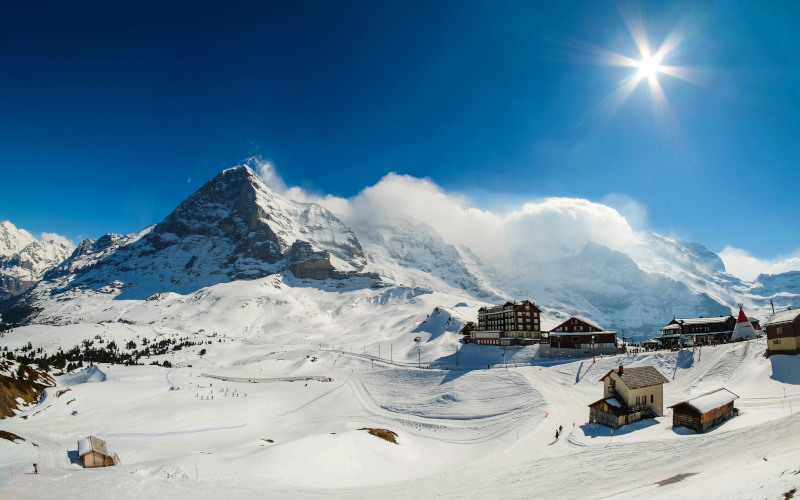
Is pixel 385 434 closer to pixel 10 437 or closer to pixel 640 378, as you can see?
pixel 640 378

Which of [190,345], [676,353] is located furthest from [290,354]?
[676,353]

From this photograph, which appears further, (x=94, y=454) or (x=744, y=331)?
(x=744, y=331)

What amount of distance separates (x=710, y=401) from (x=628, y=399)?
770cm

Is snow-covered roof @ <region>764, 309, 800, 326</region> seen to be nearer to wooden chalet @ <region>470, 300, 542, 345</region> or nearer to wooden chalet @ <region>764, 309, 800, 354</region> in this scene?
wooden chalet @ <region>764, 309, 800, 354</region>

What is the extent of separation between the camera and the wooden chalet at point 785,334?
168 feet

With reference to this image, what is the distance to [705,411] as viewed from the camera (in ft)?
118

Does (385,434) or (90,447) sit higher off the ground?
(90,447)

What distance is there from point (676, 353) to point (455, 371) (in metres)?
36.0

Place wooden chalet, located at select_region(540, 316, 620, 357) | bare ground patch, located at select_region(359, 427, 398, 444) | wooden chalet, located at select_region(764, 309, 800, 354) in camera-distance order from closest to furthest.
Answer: bare ground patch, located at select_region(359, 427, 398, 444) < wooden chalet, located at select_region(764, 309, 800, 354) < wooden chalet, located at select_region(540, 316, 620, 357)

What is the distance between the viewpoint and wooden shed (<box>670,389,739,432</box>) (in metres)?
36.4

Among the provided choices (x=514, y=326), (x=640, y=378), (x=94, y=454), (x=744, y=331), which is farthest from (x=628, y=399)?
(x=514, y=326)

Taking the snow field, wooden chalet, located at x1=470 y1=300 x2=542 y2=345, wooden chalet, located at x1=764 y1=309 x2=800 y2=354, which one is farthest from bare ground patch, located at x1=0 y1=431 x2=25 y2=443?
wooden chalet, located at x1=764 y1=309 x2=800 y2=354

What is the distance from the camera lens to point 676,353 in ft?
207

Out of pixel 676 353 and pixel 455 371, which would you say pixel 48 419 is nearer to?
pixel 455 371
